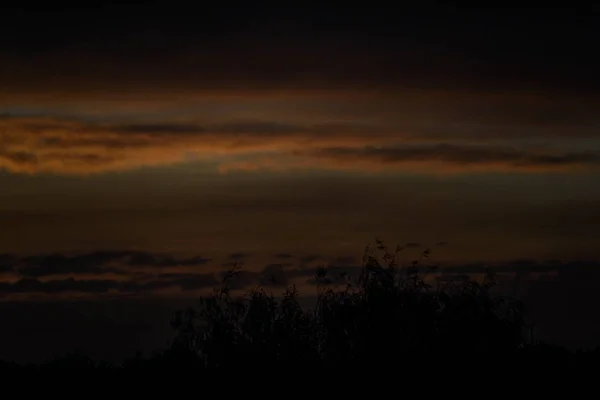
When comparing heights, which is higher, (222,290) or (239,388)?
(222,290)

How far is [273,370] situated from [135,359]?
157 inches

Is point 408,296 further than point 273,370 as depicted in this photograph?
Yes

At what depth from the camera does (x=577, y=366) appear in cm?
2575

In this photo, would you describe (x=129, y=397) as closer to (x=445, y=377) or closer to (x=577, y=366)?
(x=445, y=377)

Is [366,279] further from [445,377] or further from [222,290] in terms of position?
[445,377]

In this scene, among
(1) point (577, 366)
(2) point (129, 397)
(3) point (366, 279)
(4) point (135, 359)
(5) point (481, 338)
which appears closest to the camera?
(2) point (129, 397)

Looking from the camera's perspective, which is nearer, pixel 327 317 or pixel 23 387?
pixel 23 387

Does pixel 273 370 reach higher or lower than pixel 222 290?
lower

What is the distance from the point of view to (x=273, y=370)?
26.4 metres

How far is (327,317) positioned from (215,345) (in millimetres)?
3470

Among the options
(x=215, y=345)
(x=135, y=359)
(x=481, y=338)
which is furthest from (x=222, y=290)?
(x=481, y=338)

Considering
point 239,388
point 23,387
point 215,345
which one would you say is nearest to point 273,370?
point 239,388

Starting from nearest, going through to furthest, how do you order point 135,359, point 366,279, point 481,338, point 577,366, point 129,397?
point 129,397, point 577,366, point 135,359, point 481,338, point 366,279

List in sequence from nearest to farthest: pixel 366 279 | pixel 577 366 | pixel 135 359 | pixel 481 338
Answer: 1. pixel 577 366
2. pixel 135 359
3. pixel 481 338
4. pixel 366 279
